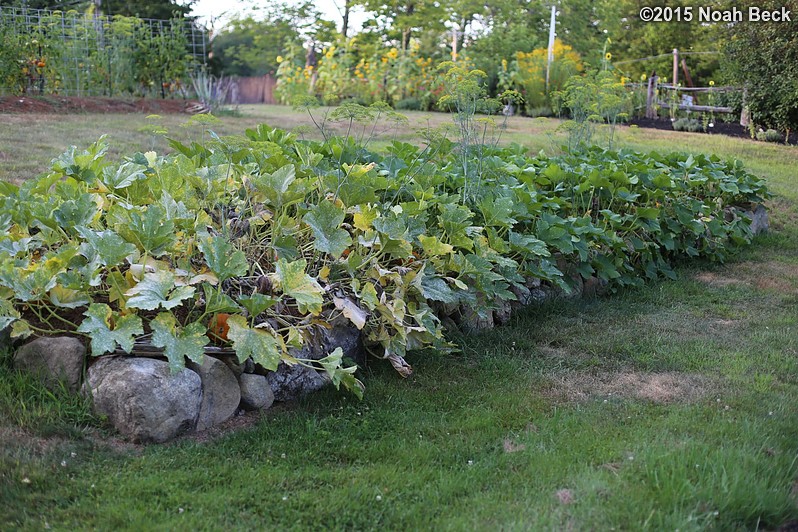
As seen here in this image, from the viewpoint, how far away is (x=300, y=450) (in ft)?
7.56

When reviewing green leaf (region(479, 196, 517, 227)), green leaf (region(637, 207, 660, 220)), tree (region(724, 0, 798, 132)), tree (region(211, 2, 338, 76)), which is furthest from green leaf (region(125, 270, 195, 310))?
tree (region(211, 2, 338, 76))

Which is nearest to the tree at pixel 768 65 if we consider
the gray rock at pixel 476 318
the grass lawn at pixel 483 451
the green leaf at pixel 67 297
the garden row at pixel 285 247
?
the garden row at pixel 285 247

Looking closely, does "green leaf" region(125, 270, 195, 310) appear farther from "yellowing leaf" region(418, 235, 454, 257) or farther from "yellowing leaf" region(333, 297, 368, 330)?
"yellowing leaf" region(418, 235, 454, 257)

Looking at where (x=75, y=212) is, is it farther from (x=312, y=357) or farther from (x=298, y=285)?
(x=312, y=357)

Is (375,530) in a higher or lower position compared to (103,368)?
lower

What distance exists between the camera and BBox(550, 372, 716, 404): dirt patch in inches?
111

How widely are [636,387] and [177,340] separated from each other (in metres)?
1.72

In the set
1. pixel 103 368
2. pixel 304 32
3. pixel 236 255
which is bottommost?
pixel 103 368

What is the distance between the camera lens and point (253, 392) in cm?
254

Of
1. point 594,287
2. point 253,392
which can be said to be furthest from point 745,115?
point 253,392

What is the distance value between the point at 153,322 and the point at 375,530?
3.07ft

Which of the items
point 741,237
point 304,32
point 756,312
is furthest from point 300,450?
point 304,32

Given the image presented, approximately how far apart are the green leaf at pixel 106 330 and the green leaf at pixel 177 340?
6 centimetres

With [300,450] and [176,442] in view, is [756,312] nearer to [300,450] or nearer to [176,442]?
[300,450]
